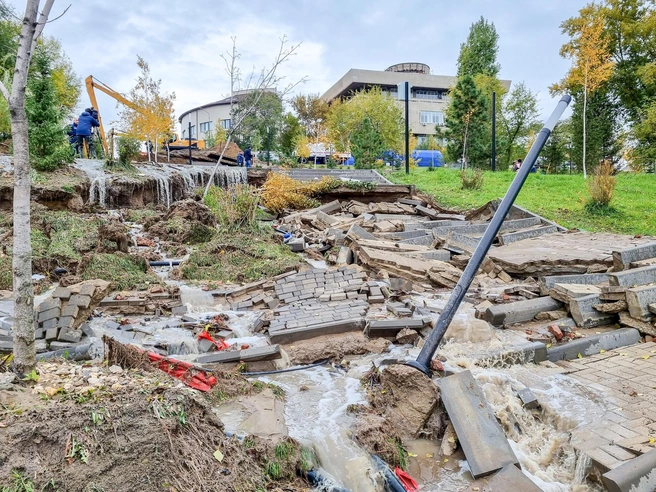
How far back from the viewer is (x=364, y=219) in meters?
13.9

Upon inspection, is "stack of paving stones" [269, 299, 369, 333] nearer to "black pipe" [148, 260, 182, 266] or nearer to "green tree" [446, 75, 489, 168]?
"black pipe" [148, 260, 182, 266]

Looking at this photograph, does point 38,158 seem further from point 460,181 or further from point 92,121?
point 460,181

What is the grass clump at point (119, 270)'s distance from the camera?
856 cm

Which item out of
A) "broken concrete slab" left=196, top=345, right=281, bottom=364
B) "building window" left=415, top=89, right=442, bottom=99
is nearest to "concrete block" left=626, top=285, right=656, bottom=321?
"broken concrete slab" left=196, top=345, right=281, bottom=364

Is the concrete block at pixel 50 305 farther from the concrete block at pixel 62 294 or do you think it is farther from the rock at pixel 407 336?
the rock at pixel 407 336

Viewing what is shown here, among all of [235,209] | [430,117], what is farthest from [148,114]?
[430,117]

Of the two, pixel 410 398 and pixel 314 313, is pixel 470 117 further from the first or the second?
pixel 410 398

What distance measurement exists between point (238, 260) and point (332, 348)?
192 inches

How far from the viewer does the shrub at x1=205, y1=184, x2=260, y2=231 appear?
38.4ft

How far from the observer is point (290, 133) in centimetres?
3731

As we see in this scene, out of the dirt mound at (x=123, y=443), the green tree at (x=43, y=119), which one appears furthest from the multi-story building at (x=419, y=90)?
the dirt mound at (x=123, y=443)

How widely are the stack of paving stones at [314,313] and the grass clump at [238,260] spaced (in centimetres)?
211

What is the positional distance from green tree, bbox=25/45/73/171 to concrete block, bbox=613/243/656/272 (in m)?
16.3

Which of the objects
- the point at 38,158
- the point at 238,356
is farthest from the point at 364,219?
the point at 38,158
